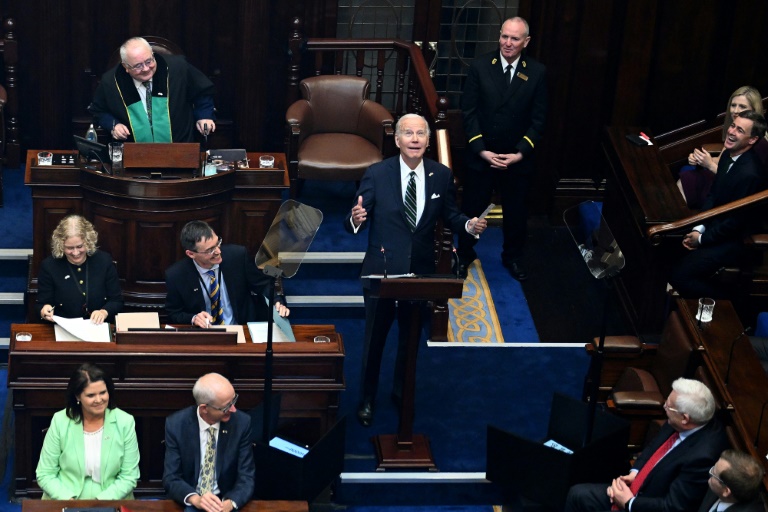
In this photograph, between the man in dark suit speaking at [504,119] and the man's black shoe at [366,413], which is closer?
the man's black shoe at [366,413]

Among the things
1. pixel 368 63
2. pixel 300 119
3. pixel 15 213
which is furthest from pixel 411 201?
pixel 15 213

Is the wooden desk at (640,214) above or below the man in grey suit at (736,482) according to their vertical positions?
above

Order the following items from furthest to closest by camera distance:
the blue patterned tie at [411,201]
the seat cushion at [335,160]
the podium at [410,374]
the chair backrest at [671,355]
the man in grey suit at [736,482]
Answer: the seat cushion at [335,160], the blue patterned tie at [411,201], the chair backrest at [671,355], the podium at [410,374], the man in grey suit at [736,482]

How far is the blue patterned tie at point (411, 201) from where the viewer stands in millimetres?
7086

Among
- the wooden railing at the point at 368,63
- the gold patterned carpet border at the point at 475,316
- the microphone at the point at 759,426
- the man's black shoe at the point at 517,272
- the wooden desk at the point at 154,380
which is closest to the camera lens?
the microphone at the point at 759,426

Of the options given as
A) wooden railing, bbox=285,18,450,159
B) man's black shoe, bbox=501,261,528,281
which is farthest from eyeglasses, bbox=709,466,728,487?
wooden railing, bbox=285,18,450,159

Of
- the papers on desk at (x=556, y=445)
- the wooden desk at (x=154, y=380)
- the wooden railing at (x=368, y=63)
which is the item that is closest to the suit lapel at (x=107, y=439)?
the wooden desk at (x=154, y=380)

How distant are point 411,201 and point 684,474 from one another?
6.23 ft

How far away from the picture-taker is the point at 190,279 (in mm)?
7059

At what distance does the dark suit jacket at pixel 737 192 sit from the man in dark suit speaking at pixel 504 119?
1.20m

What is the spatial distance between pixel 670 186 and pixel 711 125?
42.5 inches

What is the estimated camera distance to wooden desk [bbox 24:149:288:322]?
7.62 meters

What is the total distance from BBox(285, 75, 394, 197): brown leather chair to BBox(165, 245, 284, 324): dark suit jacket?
1441 mm

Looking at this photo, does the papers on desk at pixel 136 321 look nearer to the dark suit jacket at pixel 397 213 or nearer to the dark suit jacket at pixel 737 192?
the dark suit jacket at pixel 397 213
